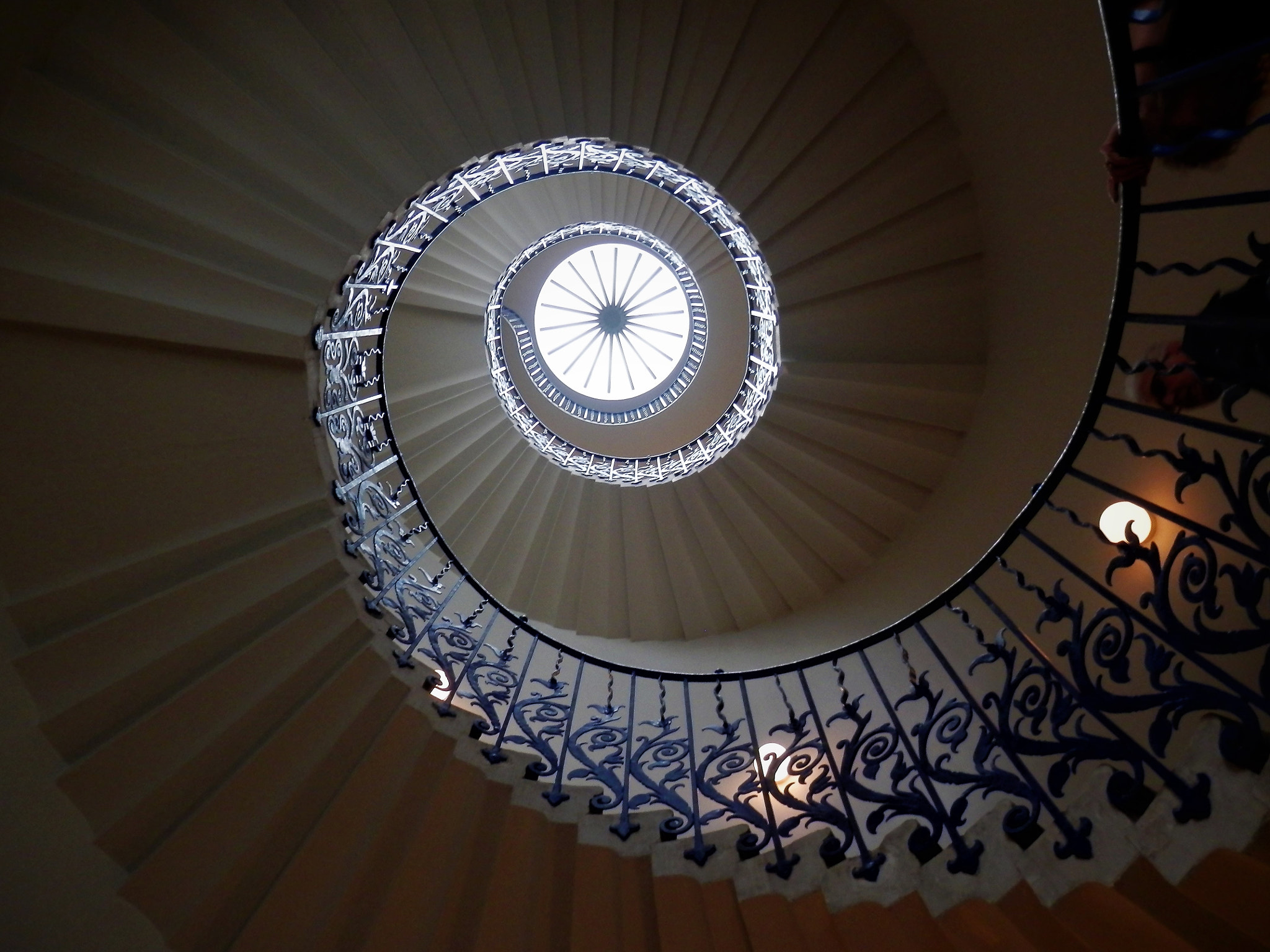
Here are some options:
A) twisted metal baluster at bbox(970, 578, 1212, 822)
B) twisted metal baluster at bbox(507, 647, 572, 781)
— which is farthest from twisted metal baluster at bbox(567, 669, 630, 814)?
twisted metal baluster at bbox(970, 578, 1212, 822)

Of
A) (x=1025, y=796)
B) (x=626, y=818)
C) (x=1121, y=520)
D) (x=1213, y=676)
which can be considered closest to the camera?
(x=1213, y=676)

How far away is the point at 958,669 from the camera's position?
5867mm

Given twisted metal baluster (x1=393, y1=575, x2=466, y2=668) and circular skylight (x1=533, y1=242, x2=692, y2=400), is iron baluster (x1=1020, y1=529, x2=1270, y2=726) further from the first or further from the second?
circular skylight (x1=533, y1=242, x2=692, y2=400)

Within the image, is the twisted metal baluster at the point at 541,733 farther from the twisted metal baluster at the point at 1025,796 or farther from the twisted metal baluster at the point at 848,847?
the twisted metal baluster at the point at 1025,796

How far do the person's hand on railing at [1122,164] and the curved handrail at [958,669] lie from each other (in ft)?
0.13

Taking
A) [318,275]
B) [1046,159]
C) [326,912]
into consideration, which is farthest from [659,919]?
[1046,159]

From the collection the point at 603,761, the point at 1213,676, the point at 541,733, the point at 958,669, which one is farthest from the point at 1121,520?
the point at 541,733

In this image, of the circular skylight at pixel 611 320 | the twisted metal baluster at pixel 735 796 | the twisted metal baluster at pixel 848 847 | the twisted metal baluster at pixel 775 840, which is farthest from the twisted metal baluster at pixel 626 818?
Answer: the circular skylight at pixel 611 320

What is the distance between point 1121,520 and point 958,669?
6.48 ft

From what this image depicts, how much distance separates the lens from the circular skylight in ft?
38.4

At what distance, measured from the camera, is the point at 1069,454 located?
297 centimetres

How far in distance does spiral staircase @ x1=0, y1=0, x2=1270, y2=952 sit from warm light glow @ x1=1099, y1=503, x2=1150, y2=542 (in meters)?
0.32

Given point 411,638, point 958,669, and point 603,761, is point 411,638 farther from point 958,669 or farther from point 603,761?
point 958,669

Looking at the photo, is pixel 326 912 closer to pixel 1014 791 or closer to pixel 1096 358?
pixel 1014 791
